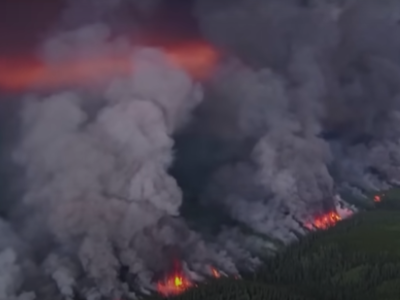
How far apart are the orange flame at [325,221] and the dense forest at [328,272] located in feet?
7.71

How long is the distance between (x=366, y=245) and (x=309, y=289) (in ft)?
82.7

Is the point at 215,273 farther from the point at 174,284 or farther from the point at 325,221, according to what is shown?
the point at 325,221

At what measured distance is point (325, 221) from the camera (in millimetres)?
126312

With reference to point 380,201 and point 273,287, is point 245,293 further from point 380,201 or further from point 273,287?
point 380,201

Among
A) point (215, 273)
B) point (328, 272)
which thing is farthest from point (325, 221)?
point (215, 273)

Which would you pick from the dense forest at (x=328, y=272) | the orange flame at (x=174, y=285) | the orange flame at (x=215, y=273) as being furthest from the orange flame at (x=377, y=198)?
the orange flame at (x=174, y=285)

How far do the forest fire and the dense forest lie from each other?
178 centimetres

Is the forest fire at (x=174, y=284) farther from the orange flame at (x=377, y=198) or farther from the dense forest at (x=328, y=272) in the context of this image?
the orange flame at (x=377, y=198)

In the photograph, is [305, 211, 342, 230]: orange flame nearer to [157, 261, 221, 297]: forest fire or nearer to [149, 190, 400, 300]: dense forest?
[149, 190, 400, 300]: dense forest

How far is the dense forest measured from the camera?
8000 cm

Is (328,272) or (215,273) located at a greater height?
(215,273)

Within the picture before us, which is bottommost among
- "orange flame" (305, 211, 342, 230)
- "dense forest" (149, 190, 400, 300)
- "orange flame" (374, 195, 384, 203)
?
"orange flame" (374, 195, 384, 203)

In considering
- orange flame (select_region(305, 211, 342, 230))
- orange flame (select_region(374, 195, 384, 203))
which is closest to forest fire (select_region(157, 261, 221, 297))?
orange flame (select_region(305, 211, 342, 230))

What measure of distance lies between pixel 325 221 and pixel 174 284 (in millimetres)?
52956
